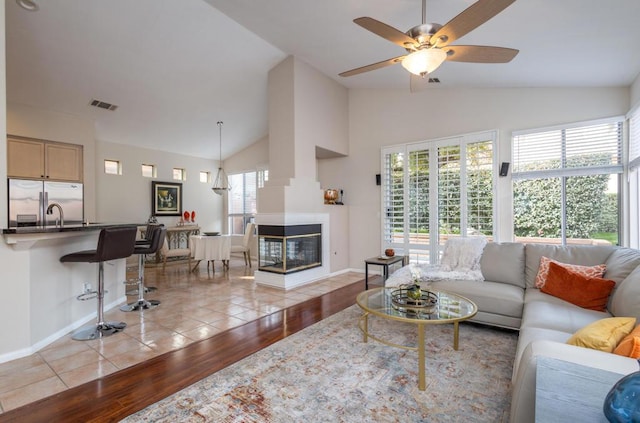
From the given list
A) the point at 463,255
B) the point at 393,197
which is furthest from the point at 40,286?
the point at 393,197

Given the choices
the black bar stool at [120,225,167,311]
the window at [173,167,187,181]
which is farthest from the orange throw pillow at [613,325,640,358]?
the window at [173,167,187,181]

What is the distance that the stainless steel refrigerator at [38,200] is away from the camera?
16.2ft

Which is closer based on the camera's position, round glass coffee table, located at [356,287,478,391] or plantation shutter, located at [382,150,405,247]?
round glass coffee table, located at [356,287,478,391]

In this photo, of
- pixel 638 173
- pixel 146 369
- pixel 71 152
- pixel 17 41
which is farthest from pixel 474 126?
pixel 71 152

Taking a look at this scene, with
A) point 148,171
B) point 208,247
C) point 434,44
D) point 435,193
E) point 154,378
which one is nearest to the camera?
point 154,378

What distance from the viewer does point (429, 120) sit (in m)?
5.47

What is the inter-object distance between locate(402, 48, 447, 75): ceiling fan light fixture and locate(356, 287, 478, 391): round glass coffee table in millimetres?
1969

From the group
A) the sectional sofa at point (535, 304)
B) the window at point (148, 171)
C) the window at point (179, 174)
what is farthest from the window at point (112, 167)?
the sectional sofa at point (535, 304)

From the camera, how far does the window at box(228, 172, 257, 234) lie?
830 cm

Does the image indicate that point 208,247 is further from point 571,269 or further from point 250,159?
point 571,269

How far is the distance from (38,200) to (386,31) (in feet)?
20.3

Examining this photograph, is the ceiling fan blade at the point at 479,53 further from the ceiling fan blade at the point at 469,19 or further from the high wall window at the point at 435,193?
the high wall window at the point at 435,193

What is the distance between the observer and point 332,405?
192 centimetres

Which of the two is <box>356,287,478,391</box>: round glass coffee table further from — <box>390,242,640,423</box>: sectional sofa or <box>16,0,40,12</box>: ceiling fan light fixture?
<box>16,0,40,12</box>: ceiling fan light fixture
